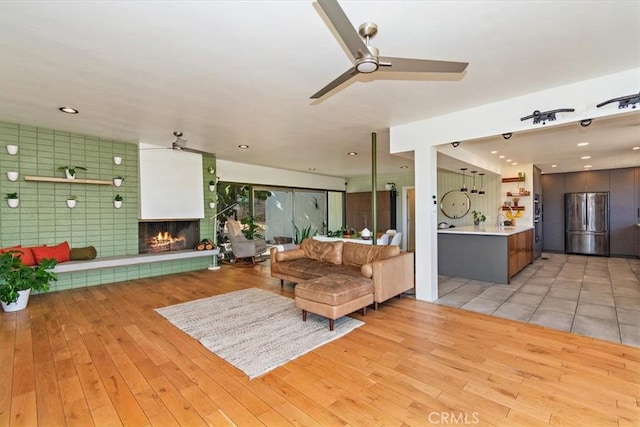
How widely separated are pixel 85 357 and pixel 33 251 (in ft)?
9.44

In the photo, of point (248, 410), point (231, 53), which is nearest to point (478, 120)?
point (231, 53)

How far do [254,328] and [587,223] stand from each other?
9176 millimetres

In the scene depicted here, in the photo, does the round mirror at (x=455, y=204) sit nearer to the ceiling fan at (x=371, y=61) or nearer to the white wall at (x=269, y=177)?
the white wall at (x=269, y=177)

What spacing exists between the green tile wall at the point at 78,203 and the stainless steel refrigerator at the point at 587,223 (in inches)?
404

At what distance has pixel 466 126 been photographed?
12.4 feet

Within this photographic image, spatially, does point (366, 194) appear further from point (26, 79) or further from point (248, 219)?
point (26, 79)

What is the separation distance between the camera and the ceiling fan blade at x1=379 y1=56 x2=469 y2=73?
A: 5.88 ft

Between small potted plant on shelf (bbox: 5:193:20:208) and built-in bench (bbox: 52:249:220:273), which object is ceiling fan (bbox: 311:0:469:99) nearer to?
built-in bench (bbox: 52:249:220:273)

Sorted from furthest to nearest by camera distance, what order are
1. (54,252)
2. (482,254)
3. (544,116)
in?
1. (482,254)
2. (54,252)
3. (544,116)

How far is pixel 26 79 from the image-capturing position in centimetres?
286

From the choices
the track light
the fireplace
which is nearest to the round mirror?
the track light

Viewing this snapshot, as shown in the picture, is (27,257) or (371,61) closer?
(371,61)

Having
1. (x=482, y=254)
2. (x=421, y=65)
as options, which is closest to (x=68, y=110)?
(x=421, y=65)

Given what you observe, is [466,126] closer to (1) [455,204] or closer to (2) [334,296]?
(2) [334,296]
